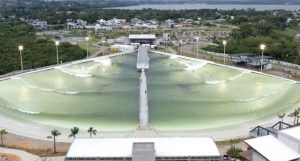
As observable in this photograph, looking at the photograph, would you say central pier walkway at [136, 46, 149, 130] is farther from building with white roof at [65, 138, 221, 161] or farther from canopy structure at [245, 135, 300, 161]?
canopy structure at [245, 135, 300, 161]

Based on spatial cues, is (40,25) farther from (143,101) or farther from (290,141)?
(290,141)

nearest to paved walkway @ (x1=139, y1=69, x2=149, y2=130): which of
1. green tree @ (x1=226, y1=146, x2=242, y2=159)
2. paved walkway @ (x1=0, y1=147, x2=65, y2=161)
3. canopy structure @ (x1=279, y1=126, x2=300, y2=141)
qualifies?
paved walkway @ (x1=0, y1=147, x2=65, y2=161)

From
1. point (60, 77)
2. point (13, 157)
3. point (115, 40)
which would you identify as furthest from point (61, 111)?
point (115, 40)

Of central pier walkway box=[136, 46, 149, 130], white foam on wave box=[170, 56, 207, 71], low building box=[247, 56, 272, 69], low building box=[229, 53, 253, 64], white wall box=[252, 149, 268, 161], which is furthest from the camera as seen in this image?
white foam on wave box=[170, 56, 207, 71]

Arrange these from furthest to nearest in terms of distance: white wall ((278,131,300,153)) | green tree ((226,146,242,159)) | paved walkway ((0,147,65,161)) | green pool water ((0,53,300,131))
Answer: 1. green pool water ((0,53,300,131))
2. paved walkway ((0,147,65,161))
3. green tree ((226,146,242,159))
4. white wall ((278,131,300,153))

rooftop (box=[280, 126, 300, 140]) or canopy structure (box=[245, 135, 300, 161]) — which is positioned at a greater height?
rooftop (box=[280, 126, 300, 140])

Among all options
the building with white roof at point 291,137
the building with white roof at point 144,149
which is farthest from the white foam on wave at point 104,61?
the building with white roof at point 291,137

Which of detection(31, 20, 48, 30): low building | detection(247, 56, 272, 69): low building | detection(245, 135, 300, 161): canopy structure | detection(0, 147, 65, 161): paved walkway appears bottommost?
detection(0, 147, 65, 161): paved walkway

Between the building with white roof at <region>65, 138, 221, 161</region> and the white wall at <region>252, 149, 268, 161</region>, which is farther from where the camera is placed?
the white wall at <region>252, 149, 268, 161</region>
